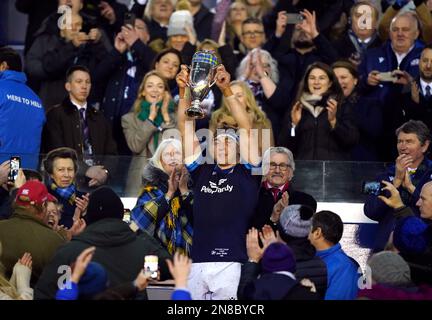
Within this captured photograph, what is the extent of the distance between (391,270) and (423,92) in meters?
4.03

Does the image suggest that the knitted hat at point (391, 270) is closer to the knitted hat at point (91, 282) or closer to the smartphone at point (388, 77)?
the knitted hat at point (91, 282)

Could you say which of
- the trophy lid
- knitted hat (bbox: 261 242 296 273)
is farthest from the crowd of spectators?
the trophy lid

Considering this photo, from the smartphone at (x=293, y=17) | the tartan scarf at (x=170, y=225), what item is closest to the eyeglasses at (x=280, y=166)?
the tartan scarf at (x=170, y=225)

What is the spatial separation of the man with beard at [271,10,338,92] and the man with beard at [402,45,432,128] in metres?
1.20

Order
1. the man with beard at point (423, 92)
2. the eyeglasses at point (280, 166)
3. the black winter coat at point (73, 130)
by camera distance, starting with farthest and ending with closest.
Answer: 1. the black winter coat at point (73, 130)
2. the man with beard at point (423, 92)
3. the eyeglasses at point (280, 166)

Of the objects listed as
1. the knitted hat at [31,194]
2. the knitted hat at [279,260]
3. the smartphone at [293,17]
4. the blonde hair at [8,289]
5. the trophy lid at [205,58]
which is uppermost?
the smartphone at [293,17]

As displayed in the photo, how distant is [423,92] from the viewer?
1424 cm

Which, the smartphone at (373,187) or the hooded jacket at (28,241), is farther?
the smartphone at (373,187)

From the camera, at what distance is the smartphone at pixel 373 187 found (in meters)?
12.7

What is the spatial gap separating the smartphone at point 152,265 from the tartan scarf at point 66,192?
6.67 feet

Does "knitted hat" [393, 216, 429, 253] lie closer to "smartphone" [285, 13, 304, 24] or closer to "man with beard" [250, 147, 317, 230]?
"man with beard" [250, 147, 317, 230]

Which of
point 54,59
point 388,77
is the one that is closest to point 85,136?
point 54,59
